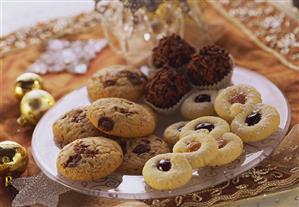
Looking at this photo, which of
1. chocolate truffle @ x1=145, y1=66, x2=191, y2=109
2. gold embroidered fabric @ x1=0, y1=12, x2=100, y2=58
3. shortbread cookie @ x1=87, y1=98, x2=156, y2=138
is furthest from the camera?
gold embroidered fabric @ x1=0, y1=12, x2=100, y2=58

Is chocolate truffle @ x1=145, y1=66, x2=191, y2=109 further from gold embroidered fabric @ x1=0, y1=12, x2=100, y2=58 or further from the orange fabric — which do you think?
gold embroidered fabric @ x1=0, y1=12, x2=100, y2=58

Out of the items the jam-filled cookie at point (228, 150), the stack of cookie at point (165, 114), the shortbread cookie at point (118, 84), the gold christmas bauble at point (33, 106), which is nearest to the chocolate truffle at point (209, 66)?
the stack of cookie at point (165, 114)

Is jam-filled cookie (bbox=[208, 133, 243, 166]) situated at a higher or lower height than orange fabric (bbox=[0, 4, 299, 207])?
higher

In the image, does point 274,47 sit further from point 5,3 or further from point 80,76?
point 5,3

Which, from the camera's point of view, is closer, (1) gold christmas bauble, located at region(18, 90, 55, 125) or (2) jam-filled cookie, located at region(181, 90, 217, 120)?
(2) jam-filled cookie, located at region(181, 90, 217, 120)

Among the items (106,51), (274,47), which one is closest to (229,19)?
(274,47)

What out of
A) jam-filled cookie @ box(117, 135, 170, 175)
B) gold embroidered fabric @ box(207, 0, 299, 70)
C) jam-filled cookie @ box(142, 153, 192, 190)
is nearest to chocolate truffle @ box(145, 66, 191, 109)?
jam-filled cookie @ box(117, 135, 170, 175)
